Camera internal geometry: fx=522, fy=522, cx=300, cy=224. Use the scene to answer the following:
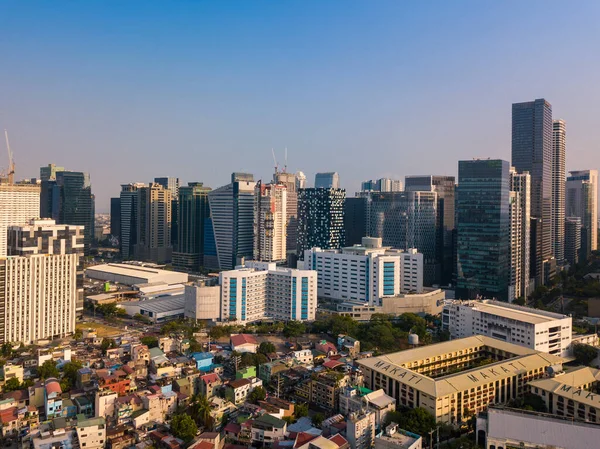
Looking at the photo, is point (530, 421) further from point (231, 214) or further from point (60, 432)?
point (231, 214)

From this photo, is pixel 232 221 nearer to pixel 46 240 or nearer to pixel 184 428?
pixel 46 240

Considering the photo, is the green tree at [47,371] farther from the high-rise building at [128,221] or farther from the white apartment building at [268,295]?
the high-rise building at [128,221]

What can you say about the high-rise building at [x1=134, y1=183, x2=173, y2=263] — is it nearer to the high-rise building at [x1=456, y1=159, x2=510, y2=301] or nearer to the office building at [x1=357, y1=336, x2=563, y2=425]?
the high-rise building at [x1=456, y1=159, x2=510, y2=301]

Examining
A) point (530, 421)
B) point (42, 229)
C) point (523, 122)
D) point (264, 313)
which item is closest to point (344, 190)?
point (523, 122)

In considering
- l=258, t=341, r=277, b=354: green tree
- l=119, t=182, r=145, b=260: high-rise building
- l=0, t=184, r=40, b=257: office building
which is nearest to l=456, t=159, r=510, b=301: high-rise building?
l=258, t=341, r=277, b=354: green tree

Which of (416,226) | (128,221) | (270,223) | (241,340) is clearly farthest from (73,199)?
(241,340)

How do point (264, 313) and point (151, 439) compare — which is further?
point (264, 313)
